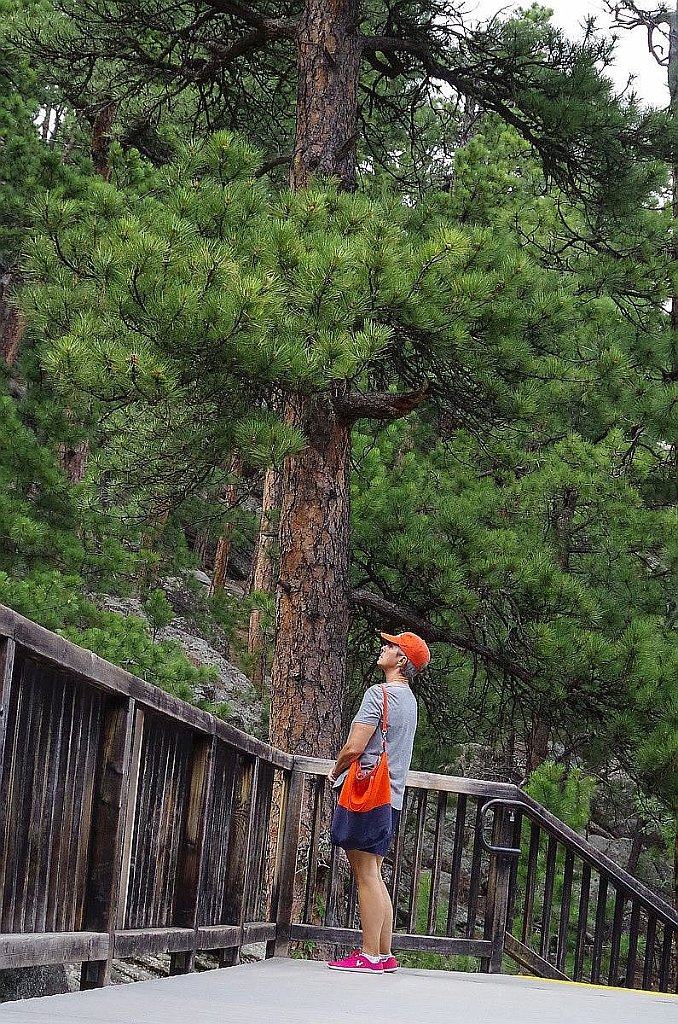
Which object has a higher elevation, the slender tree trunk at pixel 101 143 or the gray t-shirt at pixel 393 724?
the slender tree trunk at pixel 101 143

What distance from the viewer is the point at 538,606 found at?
30.7 feet

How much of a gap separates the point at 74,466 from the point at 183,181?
7.29 meters

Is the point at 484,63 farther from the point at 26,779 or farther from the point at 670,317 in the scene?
the point at 26,779

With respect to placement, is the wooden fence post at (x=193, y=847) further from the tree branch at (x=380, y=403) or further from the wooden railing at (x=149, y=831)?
the tree branch at (x=380, y=403)

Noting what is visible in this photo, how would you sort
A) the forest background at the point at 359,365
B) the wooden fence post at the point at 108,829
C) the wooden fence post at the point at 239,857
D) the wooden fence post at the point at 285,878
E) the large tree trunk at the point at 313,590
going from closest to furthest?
1. the wooden fence post at the point at 108,829
2. the wooden fence post at the point at 239,857
3. the wooden fence post at the point at 285,878
4. the forest background at the point at 359,365
5. the large tree trunk at the point at 313,590

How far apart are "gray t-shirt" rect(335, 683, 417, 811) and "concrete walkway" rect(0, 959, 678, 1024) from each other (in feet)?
3.10

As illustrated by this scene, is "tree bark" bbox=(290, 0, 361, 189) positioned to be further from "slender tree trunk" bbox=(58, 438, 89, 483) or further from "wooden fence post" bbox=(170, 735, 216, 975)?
"wooden fence post" bbox=(170, 735, 216, 975)

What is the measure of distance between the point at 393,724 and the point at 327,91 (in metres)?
6.21

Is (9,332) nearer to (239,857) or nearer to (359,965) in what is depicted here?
(239,857)

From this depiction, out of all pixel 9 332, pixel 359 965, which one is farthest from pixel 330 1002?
pixel 9 332

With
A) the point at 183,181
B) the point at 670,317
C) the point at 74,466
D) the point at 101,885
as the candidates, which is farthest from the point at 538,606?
the point at 74,466

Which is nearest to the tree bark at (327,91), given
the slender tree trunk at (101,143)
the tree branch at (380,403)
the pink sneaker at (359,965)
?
the tree branch at (380,403)

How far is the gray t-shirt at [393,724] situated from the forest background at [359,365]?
238 centimetres

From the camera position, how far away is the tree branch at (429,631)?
963cm
